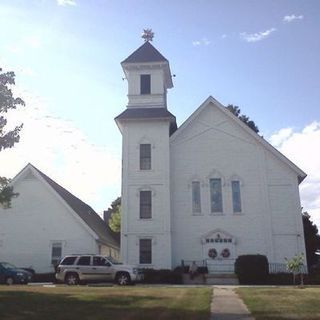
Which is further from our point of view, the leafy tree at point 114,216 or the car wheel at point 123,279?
the leafy tree at point 114,216

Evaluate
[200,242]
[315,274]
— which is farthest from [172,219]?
[315,274]

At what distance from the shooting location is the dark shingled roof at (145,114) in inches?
1544

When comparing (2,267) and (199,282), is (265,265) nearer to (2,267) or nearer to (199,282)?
(199,282)

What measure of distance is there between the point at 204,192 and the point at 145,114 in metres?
7.65

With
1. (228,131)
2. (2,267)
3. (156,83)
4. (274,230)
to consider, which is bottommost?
(2,267)

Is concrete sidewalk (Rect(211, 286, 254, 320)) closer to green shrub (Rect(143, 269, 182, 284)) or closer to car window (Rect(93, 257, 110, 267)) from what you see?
car window (Rect(93, 257, 110, 267))

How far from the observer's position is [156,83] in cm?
4178

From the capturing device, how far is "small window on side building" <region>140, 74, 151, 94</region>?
4175 cm

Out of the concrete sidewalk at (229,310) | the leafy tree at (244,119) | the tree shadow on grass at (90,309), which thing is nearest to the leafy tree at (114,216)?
the leafy tree at (244,119)

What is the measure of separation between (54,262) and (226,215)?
43.3 ft

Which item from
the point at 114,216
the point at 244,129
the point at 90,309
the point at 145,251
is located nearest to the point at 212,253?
the point at 145,251

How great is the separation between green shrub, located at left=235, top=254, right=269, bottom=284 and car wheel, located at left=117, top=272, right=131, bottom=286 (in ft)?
30.1

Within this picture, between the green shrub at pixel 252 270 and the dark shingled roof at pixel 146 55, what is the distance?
58.7 feet

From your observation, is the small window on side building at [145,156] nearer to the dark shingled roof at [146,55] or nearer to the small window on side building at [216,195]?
the small window on side building at [216,195]
